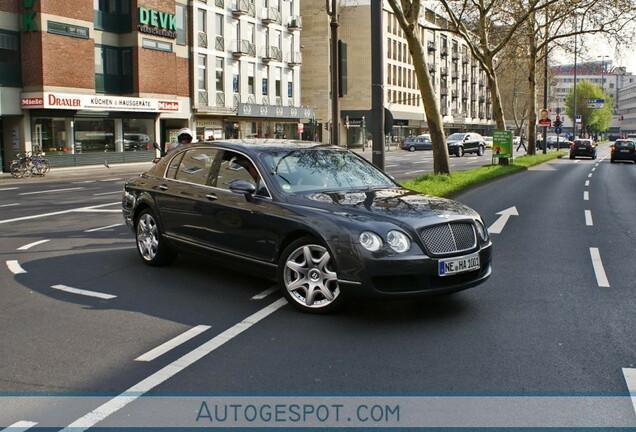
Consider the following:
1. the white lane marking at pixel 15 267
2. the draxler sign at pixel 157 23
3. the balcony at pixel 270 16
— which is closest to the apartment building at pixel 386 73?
the balcony at pixel 270 16

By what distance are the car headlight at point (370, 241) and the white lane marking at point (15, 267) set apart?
453 centimetres

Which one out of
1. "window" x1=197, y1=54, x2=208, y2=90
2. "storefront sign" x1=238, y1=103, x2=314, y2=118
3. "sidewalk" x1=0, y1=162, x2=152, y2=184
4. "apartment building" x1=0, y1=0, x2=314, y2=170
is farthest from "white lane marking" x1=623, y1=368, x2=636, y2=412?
"storefront sign" x1=238, y1=103, x2=314, y2=118

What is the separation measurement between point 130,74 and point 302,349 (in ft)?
125

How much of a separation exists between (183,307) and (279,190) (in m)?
1.38

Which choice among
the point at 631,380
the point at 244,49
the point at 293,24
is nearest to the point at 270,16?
the point at 293,24

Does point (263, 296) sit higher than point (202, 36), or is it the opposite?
point (202, 36)

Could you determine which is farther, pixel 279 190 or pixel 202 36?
pixel 202 36

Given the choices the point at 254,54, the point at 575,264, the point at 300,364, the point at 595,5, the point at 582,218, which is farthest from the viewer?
the point at 254,54

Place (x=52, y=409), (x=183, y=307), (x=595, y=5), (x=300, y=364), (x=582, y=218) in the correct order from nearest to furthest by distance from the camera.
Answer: (x=52, y=409) → (x=300, y=364) → (x=183, y=307) → (x=582, y=218) → (x=595, y=5)

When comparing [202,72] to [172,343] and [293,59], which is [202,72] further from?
[172,343]

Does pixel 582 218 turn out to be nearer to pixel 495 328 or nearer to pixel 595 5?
pixel 495 328

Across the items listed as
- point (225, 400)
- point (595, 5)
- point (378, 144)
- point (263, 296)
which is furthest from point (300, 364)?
point (595, 5)

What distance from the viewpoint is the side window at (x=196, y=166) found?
309 inches

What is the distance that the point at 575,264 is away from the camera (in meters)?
8.98
